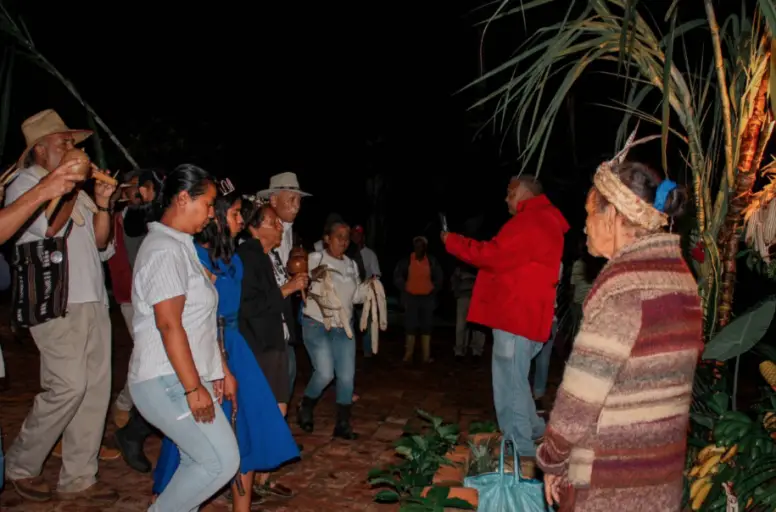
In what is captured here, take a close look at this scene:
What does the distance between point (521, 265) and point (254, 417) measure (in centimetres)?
246

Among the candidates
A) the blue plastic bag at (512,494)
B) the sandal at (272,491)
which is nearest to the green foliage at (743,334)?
the blue plastic bag at (512,494)

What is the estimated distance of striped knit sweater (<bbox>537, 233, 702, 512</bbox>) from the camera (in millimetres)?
2668

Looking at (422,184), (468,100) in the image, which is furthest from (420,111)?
(422,184)

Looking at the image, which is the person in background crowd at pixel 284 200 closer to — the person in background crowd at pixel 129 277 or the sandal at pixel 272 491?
the person in background crowd at pixel 129 277

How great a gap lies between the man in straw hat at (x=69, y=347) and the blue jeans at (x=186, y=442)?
1554 millimetres

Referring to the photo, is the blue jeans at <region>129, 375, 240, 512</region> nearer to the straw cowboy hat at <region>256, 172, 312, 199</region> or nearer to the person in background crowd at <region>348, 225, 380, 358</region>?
the straw cowboy hat at <region>256, 172, 312, 199</region>

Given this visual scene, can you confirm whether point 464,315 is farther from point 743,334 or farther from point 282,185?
point 743,334

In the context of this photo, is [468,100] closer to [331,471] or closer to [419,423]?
[419,423]

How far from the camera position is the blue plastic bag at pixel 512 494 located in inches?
158

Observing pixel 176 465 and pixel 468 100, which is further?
pixel 468 100

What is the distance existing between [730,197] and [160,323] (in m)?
3.24

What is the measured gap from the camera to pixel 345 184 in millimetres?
23656

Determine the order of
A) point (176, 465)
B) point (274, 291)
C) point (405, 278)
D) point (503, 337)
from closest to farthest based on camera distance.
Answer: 1. point (176, 465)
2. point (274, 291)
3. point (503, 337)
4. point (405, 278)

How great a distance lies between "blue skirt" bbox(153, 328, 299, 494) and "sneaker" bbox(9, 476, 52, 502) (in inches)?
63.6
